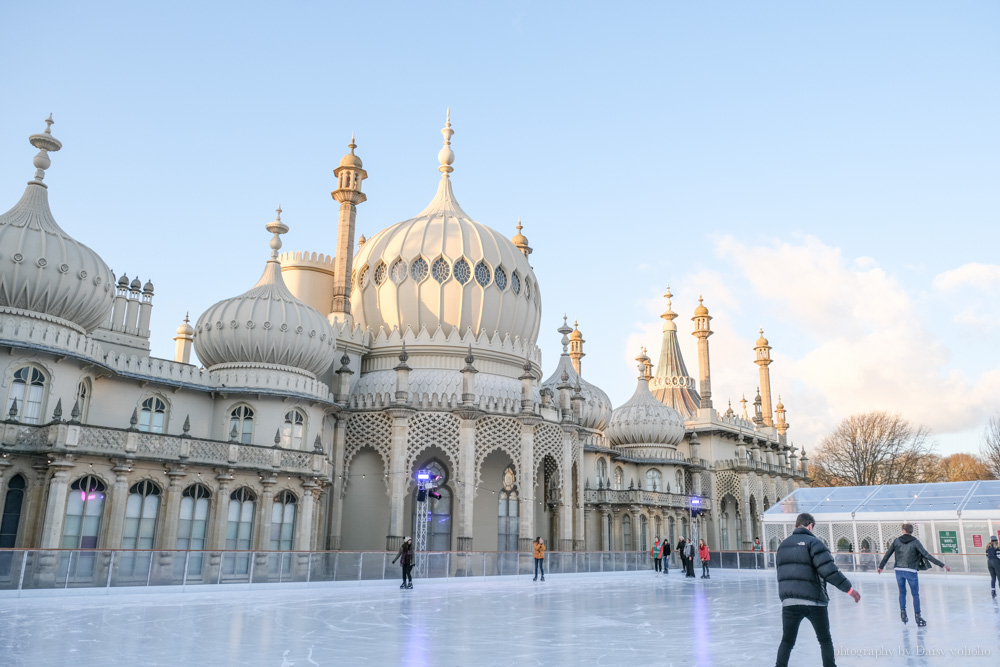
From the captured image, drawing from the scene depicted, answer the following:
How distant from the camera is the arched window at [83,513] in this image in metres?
22.0

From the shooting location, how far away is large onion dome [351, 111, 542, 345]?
34312 mm

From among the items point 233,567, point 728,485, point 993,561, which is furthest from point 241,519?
point 728,485

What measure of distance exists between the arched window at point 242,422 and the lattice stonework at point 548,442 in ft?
38.3

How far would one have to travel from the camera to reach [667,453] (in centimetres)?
4791

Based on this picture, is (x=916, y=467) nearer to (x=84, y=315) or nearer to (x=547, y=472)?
(x=547, y=472)

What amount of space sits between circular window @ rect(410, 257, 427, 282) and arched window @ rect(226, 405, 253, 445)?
9850 mm

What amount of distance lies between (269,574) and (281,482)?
599 cm

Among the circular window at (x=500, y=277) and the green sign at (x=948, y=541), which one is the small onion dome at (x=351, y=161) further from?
the green sign at (x=948, y=541)

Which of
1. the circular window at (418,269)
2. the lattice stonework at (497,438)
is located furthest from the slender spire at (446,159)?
the lattice stonework at (497,438)

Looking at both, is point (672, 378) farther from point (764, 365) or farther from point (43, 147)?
point (43, 147)

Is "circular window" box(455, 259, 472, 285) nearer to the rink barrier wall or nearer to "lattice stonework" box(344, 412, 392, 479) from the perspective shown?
"lattice stonework" box(344, 412, 392, 479)

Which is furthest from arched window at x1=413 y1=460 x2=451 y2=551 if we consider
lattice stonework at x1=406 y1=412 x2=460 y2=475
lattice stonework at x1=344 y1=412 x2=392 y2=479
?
lattice stonework at x1=344 y1=412 x2=392 y2=479

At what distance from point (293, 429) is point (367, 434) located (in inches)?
150

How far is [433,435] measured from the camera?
31078mm
